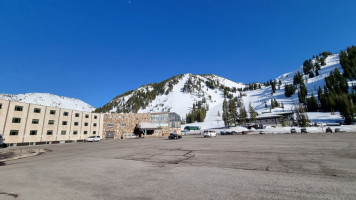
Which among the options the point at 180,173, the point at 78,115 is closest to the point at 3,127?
the point at 78,115

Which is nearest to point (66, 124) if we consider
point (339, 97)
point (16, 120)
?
point (16, 120)

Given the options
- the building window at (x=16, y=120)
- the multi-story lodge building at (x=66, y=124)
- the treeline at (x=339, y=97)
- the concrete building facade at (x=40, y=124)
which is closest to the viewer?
the concrete building facade at (x=40, y=124)

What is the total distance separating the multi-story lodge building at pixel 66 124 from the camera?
3553 centimetres

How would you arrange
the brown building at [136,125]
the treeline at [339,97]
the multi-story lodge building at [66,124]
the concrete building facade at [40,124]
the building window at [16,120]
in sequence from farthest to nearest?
the treeline at [339,97] < the brown building at [136,125] < the building window at [16,120] < the multi-story lodge building at [66,124] < the concrete building facade at [40,124]

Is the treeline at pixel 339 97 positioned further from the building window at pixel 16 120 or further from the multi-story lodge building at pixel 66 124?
the building window at pixel 16 120

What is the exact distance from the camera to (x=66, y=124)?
46.2 meters

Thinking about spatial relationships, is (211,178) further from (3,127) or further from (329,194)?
(3,127)

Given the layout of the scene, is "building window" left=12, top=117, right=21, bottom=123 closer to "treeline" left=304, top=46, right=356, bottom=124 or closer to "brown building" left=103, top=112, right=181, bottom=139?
"brown building" left=103, top=112, right=181, bottom=139

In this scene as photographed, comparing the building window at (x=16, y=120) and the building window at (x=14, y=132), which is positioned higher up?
the building window at (x=16, y=120)

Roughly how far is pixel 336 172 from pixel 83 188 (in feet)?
35.4

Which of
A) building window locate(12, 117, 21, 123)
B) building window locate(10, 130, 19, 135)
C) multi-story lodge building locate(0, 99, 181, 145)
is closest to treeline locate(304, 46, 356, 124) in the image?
multi-story lodge building locate(0, 99, 181, 145)

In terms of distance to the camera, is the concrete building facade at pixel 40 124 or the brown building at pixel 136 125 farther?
the brown building at pixel 136 125

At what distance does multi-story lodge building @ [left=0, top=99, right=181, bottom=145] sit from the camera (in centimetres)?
3553

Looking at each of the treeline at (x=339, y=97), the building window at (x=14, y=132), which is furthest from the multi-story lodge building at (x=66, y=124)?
the treeline at (x=339, y=97)
